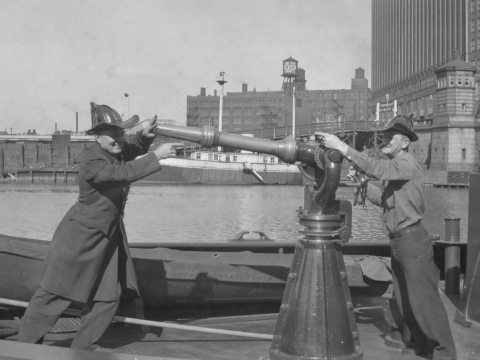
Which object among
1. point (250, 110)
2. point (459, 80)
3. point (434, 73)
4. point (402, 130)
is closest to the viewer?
point (402, 130)

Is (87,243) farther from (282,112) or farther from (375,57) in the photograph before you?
(375,57)

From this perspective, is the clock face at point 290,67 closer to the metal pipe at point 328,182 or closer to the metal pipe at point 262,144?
the metal pipe at point 262,144

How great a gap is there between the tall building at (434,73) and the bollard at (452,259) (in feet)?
88.5

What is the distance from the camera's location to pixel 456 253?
249 inches

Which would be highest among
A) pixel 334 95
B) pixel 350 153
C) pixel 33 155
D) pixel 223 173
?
pixel 334 95

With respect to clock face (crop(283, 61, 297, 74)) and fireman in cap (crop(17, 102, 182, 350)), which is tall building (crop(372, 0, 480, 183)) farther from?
fireman in cap (crop(17, 102, 182, 350))

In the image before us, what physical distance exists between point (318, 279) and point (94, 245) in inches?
60.4

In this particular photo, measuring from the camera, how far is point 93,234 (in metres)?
4.18

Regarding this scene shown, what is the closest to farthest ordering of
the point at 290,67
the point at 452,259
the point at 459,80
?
the point at 452,259 → the point at 459,80 → the point at 290,67

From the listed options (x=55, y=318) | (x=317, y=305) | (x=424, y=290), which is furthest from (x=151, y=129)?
(x=424, y=290)

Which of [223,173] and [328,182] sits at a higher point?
[328,182]

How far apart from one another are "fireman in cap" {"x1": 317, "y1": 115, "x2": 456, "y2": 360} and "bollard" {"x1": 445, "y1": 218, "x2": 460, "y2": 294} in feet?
6.32

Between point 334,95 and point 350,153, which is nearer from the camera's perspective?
point 350,153

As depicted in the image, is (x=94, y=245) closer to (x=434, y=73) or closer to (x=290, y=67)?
(x=434, y=73)
